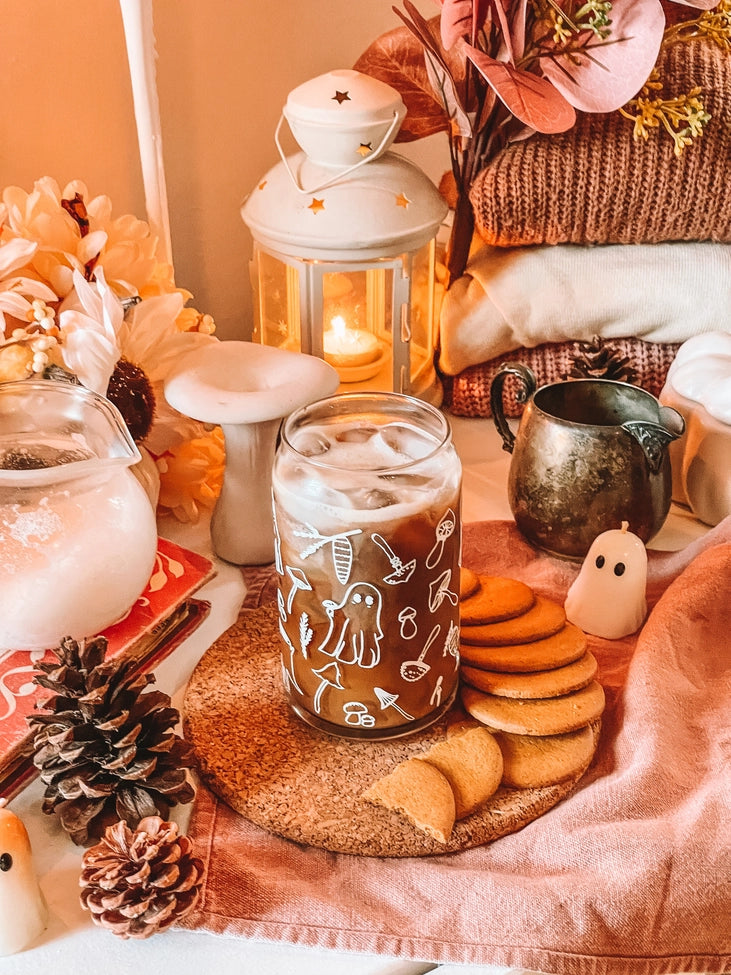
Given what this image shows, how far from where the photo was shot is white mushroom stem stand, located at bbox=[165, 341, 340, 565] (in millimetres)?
643

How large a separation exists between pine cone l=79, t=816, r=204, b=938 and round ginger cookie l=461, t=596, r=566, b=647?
8.4 inches

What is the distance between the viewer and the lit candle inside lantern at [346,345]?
33.9 inches

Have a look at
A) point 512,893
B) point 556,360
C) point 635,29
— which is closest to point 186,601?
point 512,893

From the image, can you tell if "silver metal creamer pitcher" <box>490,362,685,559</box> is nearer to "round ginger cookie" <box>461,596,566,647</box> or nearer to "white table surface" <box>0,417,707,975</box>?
"round ginger cookie" <box>461,596,566,647</box>

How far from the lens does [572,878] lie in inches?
18.4

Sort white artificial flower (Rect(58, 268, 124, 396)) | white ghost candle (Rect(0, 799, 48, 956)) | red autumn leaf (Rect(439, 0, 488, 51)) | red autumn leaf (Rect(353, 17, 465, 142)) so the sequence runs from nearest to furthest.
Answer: white ghost candle (Rect(0, 799, 48, 956)), white artificial flower (Rect(58, 268, 124, 396)), red autumn leaf (Rect(439, 0, 488, 51)), red autumn leaf (Rect(353, 17, 465, 142))

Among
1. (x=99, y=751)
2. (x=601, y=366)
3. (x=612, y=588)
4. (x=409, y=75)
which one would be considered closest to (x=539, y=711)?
(x=612, y=588)

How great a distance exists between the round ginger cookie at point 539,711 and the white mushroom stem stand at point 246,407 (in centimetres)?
22

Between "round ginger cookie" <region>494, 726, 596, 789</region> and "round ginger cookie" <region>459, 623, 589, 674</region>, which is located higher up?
"round ginger cookie" <region>459, 623, 589, 674</region>

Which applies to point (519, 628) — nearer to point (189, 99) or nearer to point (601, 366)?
point (601, 366)

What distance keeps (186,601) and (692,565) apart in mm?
329

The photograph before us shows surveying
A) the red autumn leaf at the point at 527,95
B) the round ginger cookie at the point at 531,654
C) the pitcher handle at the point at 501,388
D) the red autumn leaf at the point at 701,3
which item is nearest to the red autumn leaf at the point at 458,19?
the red autumn leaf at the point at 527,95

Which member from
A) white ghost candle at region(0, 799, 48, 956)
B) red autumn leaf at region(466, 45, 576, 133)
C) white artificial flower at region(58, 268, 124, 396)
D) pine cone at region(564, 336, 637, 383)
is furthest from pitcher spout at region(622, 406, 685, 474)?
white ghost candle at region(0, 799, 48, 956)

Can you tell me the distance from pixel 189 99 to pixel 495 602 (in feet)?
1.87
